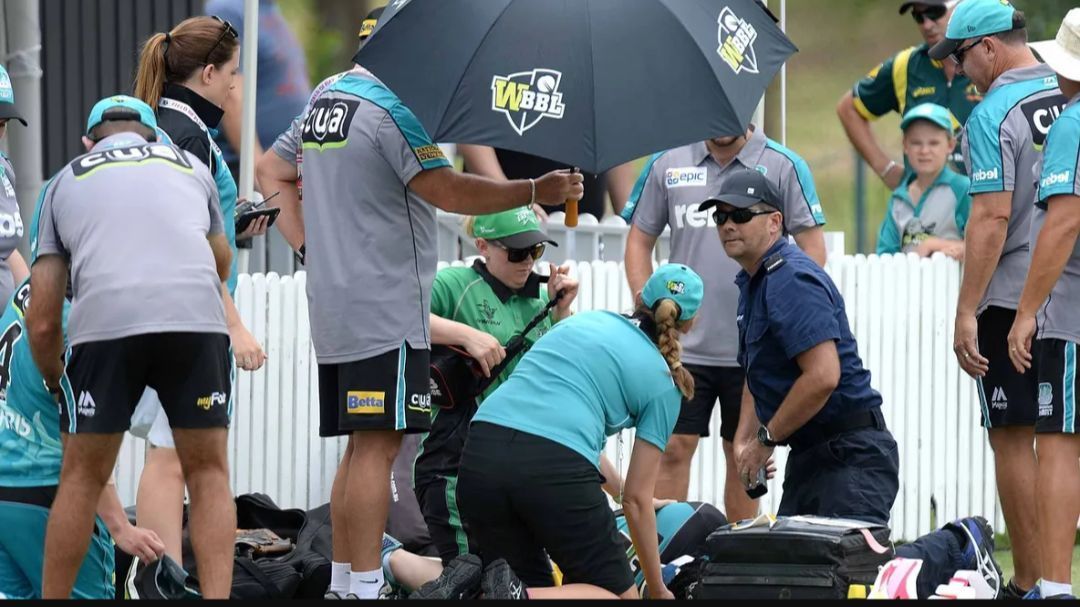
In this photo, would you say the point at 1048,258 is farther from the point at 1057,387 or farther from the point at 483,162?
→ the point at 483,162

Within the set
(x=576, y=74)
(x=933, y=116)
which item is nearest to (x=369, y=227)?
(x=576, y=74)

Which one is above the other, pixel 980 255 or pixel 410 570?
pixel 980 255

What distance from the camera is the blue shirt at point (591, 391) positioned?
19.0ft

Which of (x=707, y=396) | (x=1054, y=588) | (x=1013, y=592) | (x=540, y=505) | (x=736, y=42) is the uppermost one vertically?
(x=736, y=42)

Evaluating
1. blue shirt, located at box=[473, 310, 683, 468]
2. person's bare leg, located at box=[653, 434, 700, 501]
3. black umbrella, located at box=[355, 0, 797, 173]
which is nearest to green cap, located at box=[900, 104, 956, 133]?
person's bare leg, located at box=[653, 434, 700, 501]

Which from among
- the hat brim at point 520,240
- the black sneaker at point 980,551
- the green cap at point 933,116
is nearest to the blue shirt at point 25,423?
the hat brim at point 520,240

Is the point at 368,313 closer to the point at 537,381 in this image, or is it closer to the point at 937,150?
the point at 537,381

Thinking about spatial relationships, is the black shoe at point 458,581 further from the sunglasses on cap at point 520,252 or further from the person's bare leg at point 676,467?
the person's bare leg at point 676,467

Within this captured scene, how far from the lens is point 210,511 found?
538 cm

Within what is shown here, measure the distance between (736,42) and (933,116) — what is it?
12.0 ft

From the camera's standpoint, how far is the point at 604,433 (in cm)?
593

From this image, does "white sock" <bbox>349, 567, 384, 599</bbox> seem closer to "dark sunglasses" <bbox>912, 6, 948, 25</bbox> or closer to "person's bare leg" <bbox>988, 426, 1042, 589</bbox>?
"person's bare leg" <bbox>988, 426, 1042, 589</bbox>

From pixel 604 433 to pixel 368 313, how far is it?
2.95 ft

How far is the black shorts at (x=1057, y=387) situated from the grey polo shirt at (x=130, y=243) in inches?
113
